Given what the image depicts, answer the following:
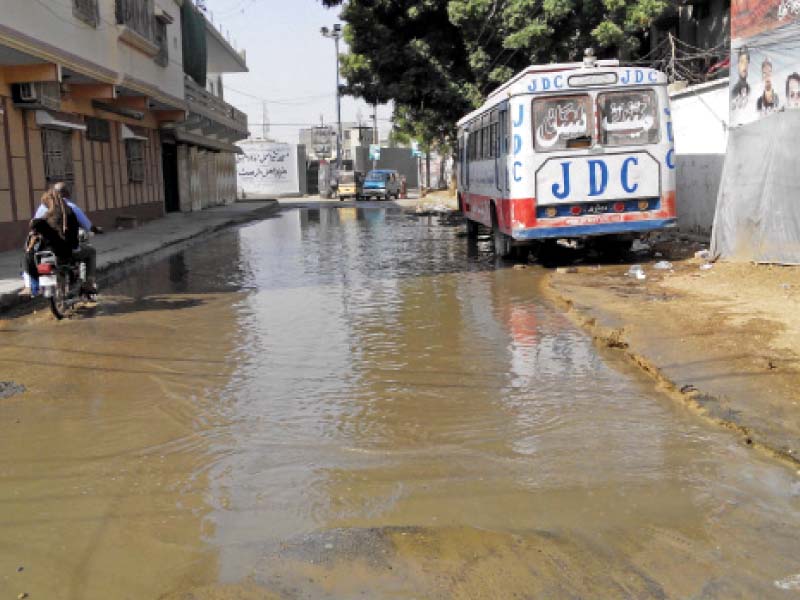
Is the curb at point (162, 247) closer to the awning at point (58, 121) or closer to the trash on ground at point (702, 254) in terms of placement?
the awning at point (58, 121)

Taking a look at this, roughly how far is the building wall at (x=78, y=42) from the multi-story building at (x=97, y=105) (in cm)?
3

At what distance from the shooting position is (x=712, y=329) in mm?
8008

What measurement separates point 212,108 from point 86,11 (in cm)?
1837

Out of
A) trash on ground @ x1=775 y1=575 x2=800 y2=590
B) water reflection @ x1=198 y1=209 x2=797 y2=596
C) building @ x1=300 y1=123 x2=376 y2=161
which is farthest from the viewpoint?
building @ x1=300 y1=123 x2=376 y2=161

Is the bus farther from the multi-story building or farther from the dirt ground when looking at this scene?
→ the multi-story building

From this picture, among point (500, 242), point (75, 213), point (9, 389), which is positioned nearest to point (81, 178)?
point (500, 242)

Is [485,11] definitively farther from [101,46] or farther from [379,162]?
[379,162]

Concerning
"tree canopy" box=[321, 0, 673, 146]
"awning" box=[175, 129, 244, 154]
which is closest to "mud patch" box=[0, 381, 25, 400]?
"tree canopy" box=[321, 0, 673, 146]

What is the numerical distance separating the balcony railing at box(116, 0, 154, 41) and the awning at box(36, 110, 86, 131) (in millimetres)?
3493

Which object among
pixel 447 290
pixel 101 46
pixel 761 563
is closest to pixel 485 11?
pixel 101 46

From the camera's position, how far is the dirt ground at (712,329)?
5.64 meters

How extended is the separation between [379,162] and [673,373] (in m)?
80.1

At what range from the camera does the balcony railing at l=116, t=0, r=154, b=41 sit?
22.3 metres

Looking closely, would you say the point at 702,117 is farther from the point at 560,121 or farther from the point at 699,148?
the point at 560,121
